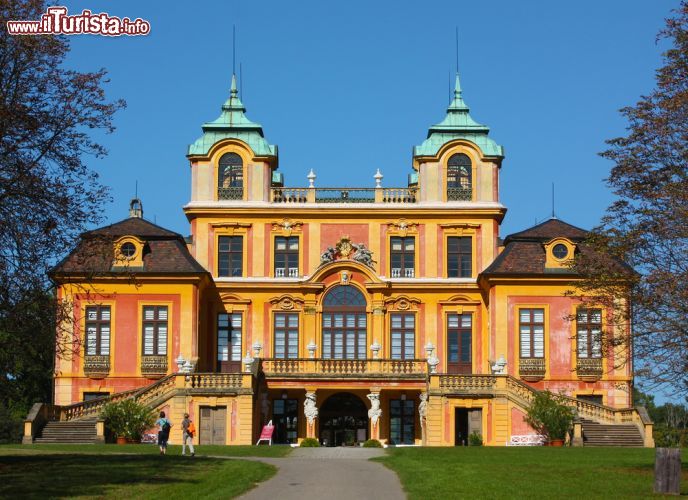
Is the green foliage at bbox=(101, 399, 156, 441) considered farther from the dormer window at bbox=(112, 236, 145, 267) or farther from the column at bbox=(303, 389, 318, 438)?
the dormer window at bbox=(112, 236, 145, 267)

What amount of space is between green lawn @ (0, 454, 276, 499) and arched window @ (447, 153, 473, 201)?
83.9 ft

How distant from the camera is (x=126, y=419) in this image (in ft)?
159

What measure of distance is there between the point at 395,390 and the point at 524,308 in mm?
6169

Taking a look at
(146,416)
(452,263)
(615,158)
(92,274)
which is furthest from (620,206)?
(452,263)

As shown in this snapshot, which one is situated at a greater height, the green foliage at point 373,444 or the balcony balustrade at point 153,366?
the balcony balustrade at point 153,366

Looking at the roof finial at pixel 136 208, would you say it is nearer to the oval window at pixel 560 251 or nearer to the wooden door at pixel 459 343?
the wooden door at pixel 459 343

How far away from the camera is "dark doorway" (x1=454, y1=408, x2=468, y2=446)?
2050 inches

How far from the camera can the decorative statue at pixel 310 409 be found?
5294 cm

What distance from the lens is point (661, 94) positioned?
30.4 metres

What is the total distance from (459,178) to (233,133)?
10057 mm

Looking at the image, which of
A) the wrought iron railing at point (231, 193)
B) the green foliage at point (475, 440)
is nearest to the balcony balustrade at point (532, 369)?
the green foliage at point (475, 440)

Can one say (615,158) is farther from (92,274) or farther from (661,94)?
(92,274)

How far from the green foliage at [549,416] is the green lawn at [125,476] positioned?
54.7 feet

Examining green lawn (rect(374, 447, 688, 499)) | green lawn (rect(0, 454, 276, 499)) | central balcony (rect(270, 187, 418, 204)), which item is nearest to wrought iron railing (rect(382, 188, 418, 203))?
central balcony (rect(270, 187, 418, 204))
